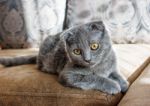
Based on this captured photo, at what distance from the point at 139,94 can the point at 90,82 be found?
218mm

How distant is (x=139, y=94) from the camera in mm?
1068

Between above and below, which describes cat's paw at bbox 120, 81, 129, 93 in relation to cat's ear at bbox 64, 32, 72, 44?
below

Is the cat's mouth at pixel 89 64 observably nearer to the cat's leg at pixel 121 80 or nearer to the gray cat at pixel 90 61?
the gray cat at pixel 90 61

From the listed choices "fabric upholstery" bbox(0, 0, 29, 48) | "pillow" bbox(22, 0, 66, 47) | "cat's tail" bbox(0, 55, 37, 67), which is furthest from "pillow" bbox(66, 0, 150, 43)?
"cat's tail" bbox(0, 55, 37, 67)

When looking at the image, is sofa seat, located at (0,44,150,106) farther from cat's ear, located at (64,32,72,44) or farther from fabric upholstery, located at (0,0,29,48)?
fabric upholstery, located at (0,0,29,48)

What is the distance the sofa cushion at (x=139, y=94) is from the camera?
1.00 m

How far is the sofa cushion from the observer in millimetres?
997

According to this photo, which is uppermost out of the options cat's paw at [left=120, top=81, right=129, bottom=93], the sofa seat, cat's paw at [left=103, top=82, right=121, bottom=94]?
cat's paw at [left=103, top=82, right=121, bottom=94]

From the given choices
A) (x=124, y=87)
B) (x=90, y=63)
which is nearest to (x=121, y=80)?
(x=124, y=87)

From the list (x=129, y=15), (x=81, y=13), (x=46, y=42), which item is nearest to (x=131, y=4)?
(x=129, y=15)

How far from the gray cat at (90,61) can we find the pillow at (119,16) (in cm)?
57

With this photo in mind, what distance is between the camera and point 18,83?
4.23 feet

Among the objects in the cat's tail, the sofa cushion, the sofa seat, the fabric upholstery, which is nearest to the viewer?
the sofa cushion

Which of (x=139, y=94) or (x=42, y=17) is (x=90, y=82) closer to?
(x=139, y=94)
